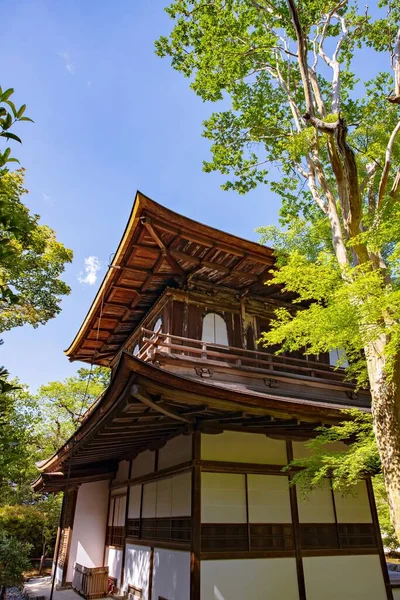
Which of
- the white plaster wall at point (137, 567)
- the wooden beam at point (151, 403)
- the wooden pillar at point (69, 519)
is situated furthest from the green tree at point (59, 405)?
the wooden beam at point (151, 403)

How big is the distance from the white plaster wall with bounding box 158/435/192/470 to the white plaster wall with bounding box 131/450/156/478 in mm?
634

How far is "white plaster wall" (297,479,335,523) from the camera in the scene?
766 cm

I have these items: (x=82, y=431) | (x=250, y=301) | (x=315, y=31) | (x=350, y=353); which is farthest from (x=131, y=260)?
(x=315, y=31)

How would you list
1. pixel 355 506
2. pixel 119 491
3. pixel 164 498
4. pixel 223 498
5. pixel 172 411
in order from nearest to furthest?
pixel 172 411 < pixel 223 498 < pixel 164 498 < pixel 355 506 < pixel 119 491

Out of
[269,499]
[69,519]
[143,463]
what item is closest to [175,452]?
[269,499]

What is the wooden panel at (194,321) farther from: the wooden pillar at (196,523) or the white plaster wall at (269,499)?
the white plaster wall at (269,499)

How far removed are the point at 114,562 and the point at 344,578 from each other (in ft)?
22.0

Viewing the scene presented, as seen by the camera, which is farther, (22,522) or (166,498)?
(22,522)

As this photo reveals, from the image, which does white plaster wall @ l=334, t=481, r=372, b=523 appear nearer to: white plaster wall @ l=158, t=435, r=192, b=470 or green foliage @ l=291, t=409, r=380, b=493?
green foliage @ l=291, t=409, r=380, b=493

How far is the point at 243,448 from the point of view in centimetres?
756

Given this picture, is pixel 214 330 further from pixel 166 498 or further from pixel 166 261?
pixel 166 498

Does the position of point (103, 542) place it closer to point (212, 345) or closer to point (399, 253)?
point (212, 345)

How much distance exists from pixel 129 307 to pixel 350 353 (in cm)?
720

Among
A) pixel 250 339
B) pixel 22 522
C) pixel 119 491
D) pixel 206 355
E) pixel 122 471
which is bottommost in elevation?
pixel 22 522
